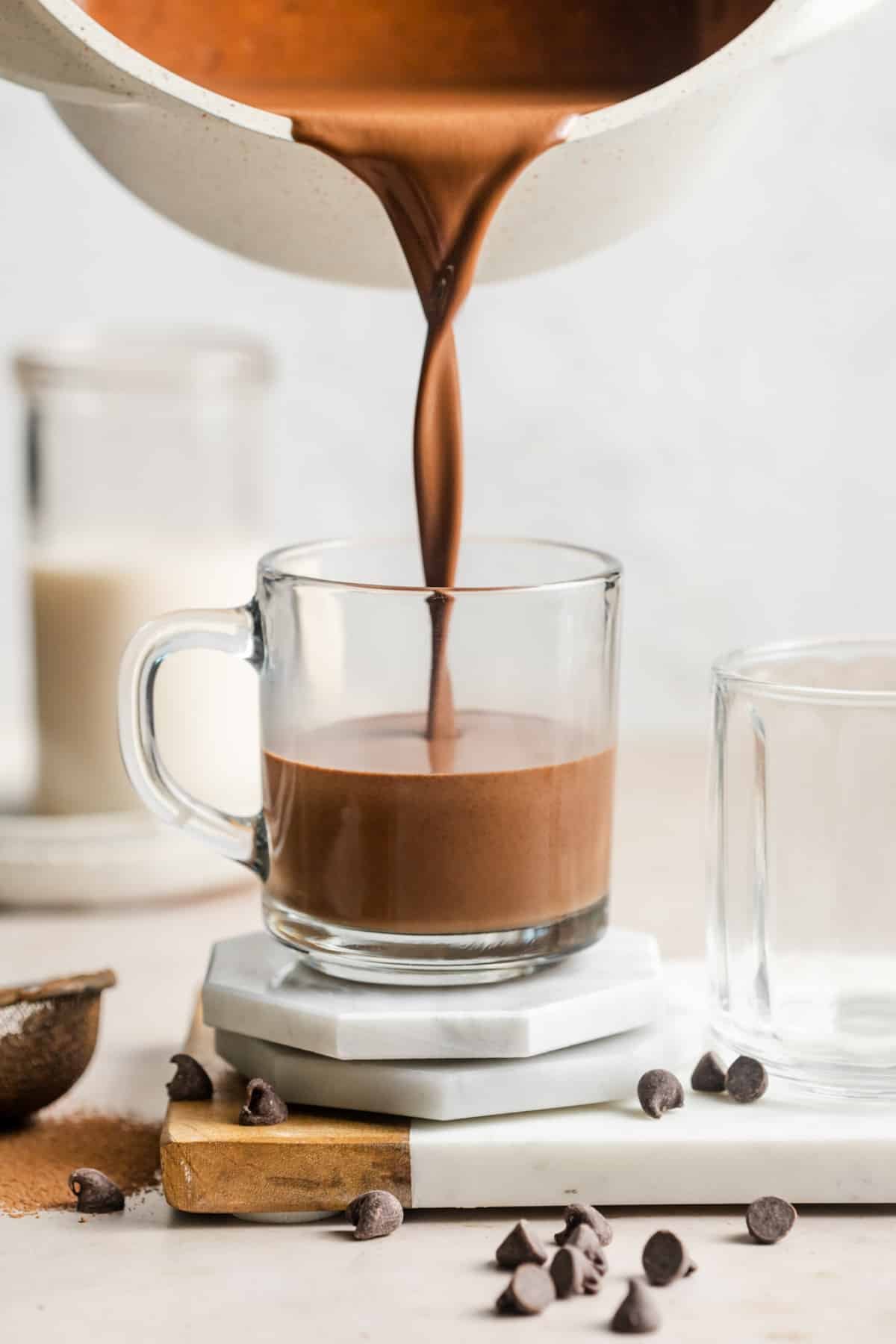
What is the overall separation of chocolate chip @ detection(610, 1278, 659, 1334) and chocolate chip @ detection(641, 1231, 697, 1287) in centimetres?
3

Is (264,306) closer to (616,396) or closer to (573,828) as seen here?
(616,396)

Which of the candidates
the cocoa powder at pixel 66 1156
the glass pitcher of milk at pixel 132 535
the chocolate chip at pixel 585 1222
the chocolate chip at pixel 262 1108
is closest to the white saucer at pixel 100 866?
the glass pitcher of milk at pixel 132 535

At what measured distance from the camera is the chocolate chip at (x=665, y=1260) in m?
0.76

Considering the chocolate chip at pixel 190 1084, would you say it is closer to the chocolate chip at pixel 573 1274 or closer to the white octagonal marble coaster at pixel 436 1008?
the white octagonal marble coaster at pixel 436 1008

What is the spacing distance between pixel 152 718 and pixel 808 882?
0.35m

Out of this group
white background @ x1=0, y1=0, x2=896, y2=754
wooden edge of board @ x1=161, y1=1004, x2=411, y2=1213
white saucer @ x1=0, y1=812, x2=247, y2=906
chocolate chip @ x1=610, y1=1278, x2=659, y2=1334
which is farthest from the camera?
white background @ x1=0, y1=0, x2=896, y2=754

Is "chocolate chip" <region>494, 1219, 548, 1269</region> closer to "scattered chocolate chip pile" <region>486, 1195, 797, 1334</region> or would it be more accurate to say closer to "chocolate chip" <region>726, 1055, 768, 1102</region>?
"scattered chocolate chip pile" <region>486, 1195, 797, 1334</region>

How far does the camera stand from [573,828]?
90cm

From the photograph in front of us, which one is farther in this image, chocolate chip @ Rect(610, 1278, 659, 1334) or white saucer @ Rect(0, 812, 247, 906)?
white saucer @ Rect(0, 812, 247, 906)

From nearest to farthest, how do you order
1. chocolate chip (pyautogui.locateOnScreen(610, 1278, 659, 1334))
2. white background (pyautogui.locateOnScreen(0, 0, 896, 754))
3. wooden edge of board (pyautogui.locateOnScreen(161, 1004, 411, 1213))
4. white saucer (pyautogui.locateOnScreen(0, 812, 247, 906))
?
chocolate chip (pyautogui.locateOnScreen(610, 1278, 659, 1334)) → wooden edge of board (pyautogui.locateOnScreen(161, 1004, 411, 1213)) → white saucer (pyautogui.locateOnScreen(0, 812, 247, 906)) → white background (pyautogui.locateOnScreen(0, 0, 896, 754))

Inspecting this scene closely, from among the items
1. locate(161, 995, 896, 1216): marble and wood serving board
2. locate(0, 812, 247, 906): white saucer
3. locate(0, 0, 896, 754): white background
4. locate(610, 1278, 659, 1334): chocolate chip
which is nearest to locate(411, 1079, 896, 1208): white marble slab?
locate(161, 995, 896, 1216): marble and wood serving board

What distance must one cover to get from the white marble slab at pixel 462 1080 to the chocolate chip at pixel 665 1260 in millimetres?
111

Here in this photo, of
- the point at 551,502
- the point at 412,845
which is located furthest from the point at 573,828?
the point at 551,502

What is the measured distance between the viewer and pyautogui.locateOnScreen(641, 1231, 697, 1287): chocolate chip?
758mm
